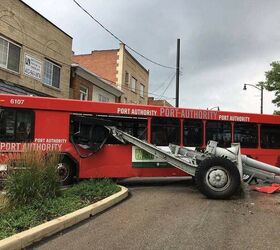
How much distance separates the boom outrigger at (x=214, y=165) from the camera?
1145 cm

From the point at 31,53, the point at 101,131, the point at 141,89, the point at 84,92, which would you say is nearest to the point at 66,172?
the point at 101,131

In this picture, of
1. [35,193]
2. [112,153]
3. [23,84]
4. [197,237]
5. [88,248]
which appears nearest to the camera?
[88,248]

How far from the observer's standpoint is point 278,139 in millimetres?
16047

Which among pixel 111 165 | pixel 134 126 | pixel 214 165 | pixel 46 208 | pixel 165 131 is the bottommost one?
pixel 46 208

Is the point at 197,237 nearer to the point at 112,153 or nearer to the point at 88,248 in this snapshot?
the point at 88,248

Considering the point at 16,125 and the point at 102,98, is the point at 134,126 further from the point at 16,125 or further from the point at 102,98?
the point at 102,98

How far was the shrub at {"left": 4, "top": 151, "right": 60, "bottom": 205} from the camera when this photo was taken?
8375 mm

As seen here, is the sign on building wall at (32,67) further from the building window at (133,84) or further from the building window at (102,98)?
the building window at (133,84)

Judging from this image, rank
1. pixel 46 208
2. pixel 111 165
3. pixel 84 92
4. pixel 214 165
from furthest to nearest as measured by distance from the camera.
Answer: pixel 84 92 → pixel 111 165 → pixel 214 165 → pixel 46 208

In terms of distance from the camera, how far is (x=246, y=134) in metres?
15.5

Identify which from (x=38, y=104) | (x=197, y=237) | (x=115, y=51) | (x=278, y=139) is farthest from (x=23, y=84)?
(x=115, y=51)

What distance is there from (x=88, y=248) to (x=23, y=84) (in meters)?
16.5

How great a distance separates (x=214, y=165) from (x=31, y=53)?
13.9 meters

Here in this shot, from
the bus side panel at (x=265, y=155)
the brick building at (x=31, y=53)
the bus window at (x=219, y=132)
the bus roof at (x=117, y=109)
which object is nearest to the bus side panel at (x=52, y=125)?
the bus roof at (x=117, y=109)
